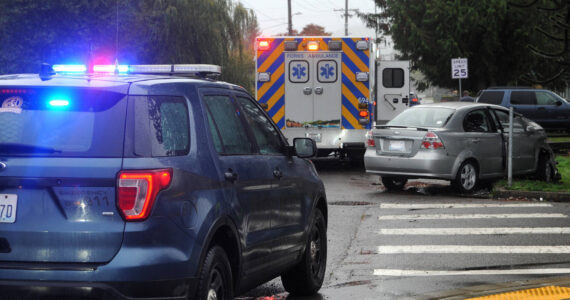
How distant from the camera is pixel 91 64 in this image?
589 centimetres

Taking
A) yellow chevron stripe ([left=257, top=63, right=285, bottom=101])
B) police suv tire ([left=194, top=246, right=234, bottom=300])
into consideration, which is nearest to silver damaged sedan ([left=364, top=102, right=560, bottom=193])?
yellow chevron stripe ([left=257, top=63, right=285, bottom=101])

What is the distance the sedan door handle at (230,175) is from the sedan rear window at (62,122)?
3.17ft

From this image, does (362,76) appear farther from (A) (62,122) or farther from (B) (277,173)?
(A) (62,122)

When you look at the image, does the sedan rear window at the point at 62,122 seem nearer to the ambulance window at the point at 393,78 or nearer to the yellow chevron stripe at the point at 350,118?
the yellow chevron stripe at the point at 350,118

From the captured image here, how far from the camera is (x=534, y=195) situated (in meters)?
15.9

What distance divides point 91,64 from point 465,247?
616cm

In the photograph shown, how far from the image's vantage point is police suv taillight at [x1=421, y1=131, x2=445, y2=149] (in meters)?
16.4

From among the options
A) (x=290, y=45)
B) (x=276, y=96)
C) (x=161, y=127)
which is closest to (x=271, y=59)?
(x=290, y=45)

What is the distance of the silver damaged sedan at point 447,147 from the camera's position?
16.5m

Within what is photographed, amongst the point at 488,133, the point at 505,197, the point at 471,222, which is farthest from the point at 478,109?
the point at 471,222

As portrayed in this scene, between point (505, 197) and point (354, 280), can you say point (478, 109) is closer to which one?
point (505, 197)

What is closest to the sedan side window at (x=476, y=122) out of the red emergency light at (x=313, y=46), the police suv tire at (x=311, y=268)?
the red emergency light at (x=313, y=46)

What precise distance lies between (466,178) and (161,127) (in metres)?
12.3

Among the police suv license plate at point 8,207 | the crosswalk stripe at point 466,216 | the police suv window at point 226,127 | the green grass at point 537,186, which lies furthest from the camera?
the green grass at point 537,186
